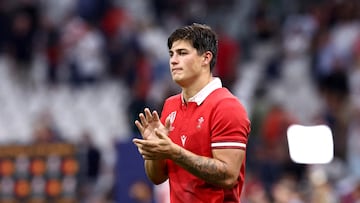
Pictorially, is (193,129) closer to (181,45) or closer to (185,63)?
(185,63)

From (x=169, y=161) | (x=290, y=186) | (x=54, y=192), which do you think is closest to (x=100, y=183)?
(x=54, y=192)

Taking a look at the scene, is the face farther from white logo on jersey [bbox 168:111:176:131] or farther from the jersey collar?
white logo on jersey [bbox 168:111:176:131]

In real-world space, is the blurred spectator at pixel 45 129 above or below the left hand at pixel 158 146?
below

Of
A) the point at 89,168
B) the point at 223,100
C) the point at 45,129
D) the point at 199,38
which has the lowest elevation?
the point at 89,168

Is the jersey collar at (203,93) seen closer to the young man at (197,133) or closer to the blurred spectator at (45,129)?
the young man at (197,133)

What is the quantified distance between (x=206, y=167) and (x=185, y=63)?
0.61m

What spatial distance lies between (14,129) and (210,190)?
36.4ft

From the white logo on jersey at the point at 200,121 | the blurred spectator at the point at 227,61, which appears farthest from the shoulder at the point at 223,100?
the blurred spectator at the point at 227,61

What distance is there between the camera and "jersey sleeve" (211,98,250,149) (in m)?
6.71

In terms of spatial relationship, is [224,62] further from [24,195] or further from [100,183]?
[24,195]

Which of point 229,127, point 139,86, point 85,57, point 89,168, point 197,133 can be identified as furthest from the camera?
point 85,57

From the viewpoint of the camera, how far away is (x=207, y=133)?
6.81 meters

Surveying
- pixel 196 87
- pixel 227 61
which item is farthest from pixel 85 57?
pixel 196 87

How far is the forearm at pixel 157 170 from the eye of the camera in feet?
23.2
